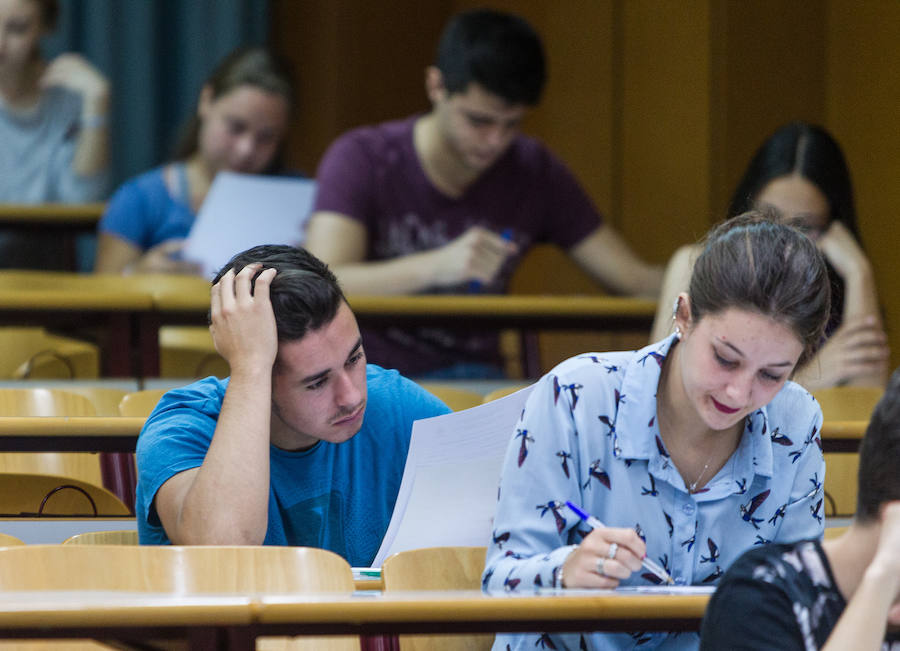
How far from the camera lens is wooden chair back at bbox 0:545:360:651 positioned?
4.91 feet

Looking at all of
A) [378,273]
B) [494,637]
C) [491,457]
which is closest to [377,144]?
[378,273]

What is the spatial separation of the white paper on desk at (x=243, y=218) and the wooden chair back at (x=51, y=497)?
137cm

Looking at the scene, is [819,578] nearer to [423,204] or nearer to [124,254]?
[423,204]

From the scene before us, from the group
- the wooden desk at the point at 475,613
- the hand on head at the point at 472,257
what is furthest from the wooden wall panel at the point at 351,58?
the wooden desk at the point at 475,613

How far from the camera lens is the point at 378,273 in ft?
10.5

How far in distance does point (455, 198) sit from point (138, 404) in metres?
1.15

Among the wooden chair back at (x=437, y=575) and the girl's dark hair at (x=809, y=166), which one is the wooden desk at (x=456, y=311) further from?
the wooden chair back at (x=437, y=575)

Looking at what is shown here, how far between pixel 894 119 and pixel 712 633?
3.38m

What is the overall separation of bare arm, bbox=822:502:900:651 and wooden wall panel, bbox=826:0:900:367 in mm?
3189

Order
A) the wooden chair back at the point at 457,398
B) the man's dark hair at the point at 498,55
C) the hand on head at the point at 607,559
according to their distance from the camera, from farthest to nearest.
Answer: the man's dark hair at the point at 498,55 → the wooden chair back at the point at 457,398 → the hand on head at the point at 607,559

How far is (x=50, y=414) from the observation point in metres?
2.55

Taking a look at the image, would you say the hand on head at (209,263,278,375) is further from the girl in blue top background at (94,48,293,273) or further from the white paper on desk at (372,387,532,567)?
the girl in blue top background at (94,48,293,273)

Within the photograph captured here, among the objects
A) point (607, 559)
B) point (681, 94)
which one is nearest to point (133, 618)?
point (607, 559)

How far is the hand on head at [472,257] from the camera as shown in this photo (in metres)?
3.15
